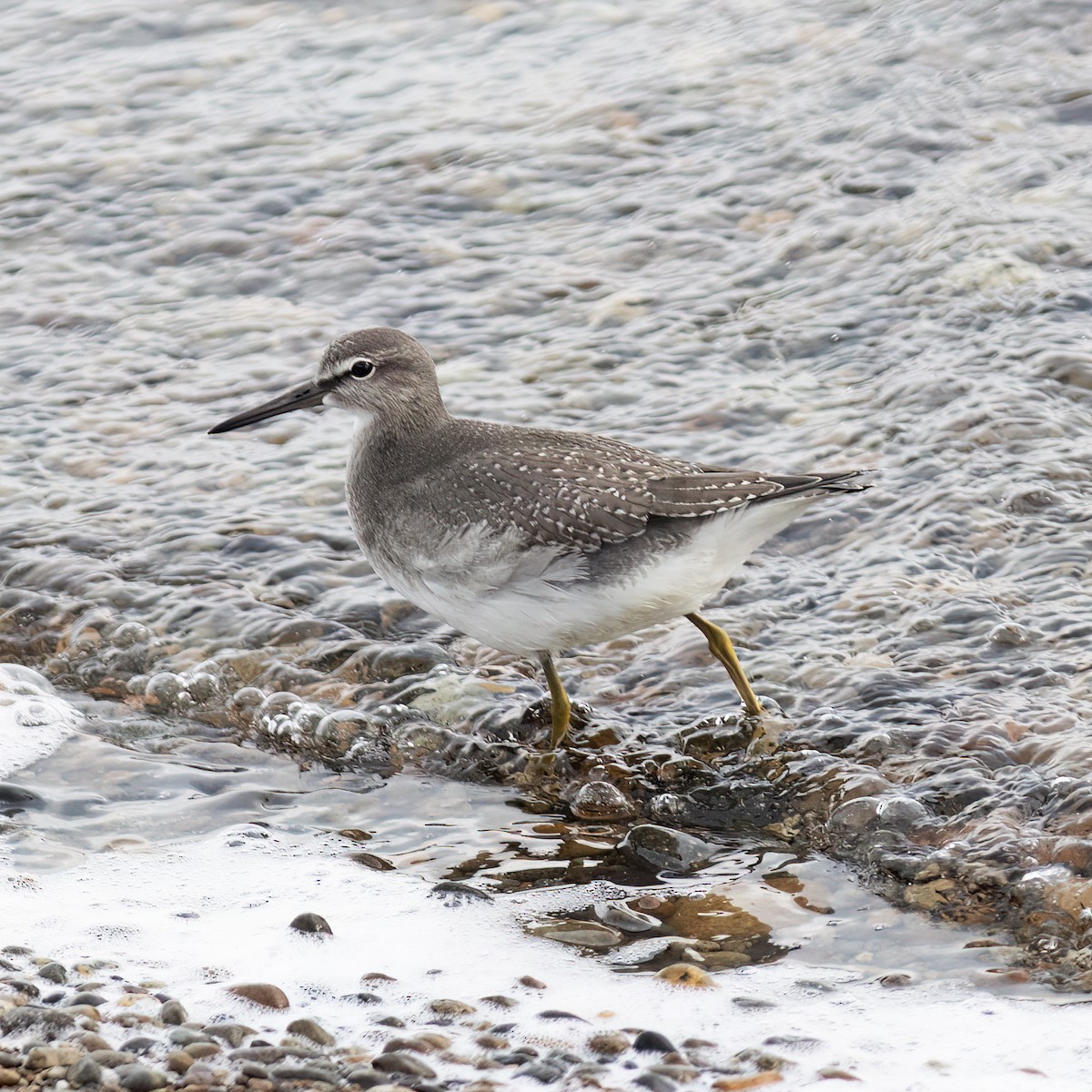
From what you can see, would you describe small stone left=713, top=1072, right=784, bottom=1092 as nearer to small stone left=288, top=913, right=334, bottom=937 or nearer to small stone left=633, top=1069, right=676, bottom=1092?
small stone left=633, top=1069, right=676, bottom=1092

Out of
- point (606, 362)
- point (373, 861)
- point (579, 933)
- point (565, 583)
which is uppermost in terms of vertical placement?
point (606, 362)

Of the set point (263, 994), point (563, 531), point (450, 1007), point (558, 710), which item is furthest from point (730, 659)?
point (263, 994)

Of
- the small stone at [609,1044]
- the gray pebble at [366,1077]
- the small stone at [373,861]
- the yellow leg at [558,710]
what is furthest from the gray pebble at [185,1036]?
the yellow leg at [558,710]

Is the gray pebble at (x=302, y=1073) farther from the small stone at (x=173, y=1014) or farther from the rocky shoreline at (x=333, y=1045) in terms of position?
the small stone at (x=173, y=1014)

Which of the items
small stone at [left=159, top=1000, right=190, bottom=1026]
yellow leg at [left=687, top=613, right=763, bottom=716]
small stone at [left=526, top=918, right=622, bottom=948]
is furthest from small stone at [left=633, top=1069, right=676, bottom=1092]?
yellow leg at [left=687, top=613, right=763, bottom=716]

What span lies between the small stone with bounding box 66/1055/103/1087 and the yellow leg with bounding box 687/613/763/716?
3009 mm

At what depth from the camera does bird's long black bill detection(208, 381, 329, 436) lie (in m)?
6.54

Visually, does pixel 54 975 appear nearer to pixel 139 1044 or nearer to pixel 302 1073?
pixel 139 1044

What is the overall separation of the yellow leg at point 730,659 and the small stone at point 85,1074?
3.01m

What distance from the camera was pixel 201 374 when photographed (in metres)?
8.97

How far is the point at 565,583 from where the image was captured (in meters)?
5.66

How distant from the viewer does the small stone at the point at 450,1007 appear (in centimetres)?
444

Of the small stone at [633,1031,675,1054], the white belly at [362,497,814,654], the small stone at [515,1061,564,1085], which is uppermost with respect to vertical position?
the white belly at [362,497,814,654]

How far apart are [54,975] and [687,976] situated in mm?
1923
